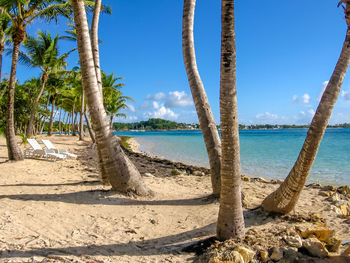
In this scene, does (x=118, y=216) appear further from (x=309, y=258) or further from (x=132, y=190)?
(x=309, y=258)

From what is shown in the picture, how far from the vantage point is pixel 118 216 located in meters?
4.75

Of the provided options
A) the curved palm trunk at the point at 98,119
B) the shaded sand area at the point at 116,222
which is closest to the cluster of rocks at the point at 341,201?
the shaded sand area at the point at 116,222

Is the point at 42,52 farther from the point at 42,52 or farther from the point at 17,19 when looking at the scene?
the point at 17,19

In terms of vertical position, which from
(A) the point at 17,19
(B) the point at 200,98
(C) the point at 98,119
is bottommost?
(C) the point at 98,119

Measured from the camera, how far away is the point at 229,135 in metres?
3.43

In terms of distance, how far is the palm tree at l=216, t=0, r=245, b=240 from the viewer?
3303mm

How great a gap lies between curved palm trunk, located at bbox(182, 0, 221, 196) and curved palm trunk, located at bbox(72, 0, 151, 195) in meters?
1.88

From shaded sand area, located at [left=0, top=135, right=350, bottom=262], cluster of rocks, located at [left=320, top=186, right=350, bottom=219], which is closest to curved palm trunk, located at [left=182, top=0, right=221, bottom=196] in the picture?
shaded sand area, located at [left=0, top=135, right=350, bottom=262]

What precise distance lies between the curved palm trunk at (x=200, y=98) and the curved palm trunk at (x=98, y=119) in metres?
1.88

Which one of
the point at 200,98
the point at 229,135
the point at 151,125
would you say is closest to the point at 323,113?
the point at 229,135

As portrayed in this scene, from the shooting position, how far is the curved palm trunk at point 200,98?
566cm

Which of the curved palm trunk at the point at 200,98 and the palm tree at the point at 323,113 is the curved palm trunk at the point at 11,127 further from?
the palm tree at the point at 323,113

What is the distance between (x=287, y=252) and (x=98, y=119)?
165 inches

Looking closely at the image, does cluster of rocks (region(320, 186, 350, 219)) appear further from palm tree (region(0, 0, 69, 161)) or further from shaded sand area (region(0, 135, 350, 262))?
palm tree (region(0, 0, 69, 161))
